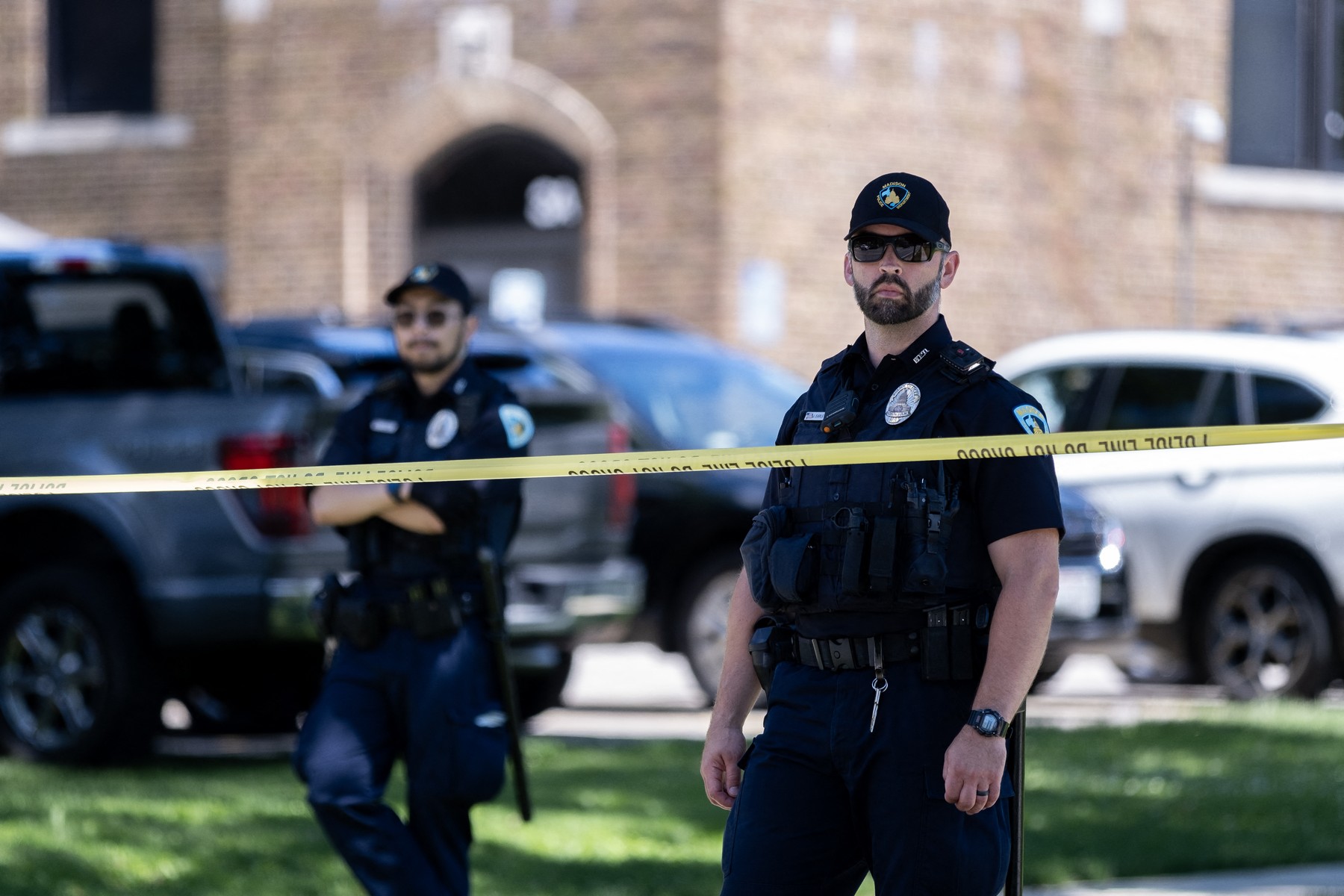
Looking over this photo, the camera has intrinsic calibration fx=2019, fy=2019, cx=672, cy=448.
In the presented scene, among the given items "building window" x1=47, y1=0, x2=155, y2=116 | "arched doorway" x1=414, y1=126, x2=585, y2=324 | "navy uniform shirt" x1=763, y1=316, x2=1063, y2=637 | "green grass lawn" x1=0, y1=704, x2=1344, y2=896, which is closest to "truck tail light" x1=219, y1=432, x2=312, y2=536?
"green grass lawn" x1=0, y1=704, x2=1344, y2=896

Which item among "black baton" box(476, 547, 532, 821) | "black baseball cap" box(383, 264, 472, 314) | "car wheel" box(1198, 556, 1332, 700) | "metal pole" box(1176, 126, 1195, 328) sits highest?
"metal pole" box(1176, 126, 1195, 328)

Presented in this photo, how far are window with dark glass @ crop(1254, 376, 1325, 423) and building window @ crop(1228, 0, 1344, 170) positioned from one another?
355 inches

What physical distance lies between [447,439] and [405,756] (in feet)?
2.59

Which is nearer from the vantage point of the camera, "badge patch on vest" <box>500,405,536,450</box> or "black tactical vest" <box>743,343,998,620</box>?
"black tactical vest" <box>743,343,998,620</box>

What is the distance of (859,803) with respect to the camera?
350 cm

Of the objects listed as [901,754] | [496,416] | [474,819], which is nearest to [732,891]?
[901,754]

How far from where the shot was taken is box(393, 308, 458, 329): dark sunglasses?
512 centimetres

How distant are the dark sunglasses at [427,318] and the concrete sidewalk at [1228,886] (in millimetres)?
2360

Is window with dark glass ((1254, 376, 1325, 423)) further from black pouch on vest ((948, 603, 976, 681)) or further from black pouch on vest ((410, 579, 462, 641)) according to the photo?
black pouch on vest ((948, 603, 976, 681))

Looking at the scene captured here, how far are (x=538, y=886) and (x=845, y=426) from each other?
2658mm

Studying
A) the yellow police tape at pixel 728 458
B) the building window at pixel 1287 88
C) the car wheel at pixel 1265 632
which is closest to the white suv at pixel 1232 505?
the car wheel at pixel 1265 632

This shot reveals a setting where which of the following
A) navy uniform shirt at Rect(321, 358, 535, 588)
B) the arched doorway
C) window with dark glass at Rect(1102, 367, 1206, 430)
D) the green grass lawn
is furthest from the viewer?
the arched doorway

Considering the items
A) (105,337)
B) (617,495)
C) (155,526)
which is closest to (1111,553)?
(617,495)

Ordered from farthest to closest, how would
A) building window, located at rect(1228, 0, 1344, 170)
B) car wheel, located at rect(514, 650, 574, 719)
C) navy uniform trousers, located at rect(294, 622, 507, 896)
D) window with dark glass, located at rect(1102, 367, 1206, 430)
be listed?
building window, located at rect(1228, 0, 1344, 170), window with dark glass, located at rect(1102, 367, 1206, 430), car wheel, located at rect(514, 650, 574, 719), navy uniform trousers, located at rect(294, 622, 507, 896)
